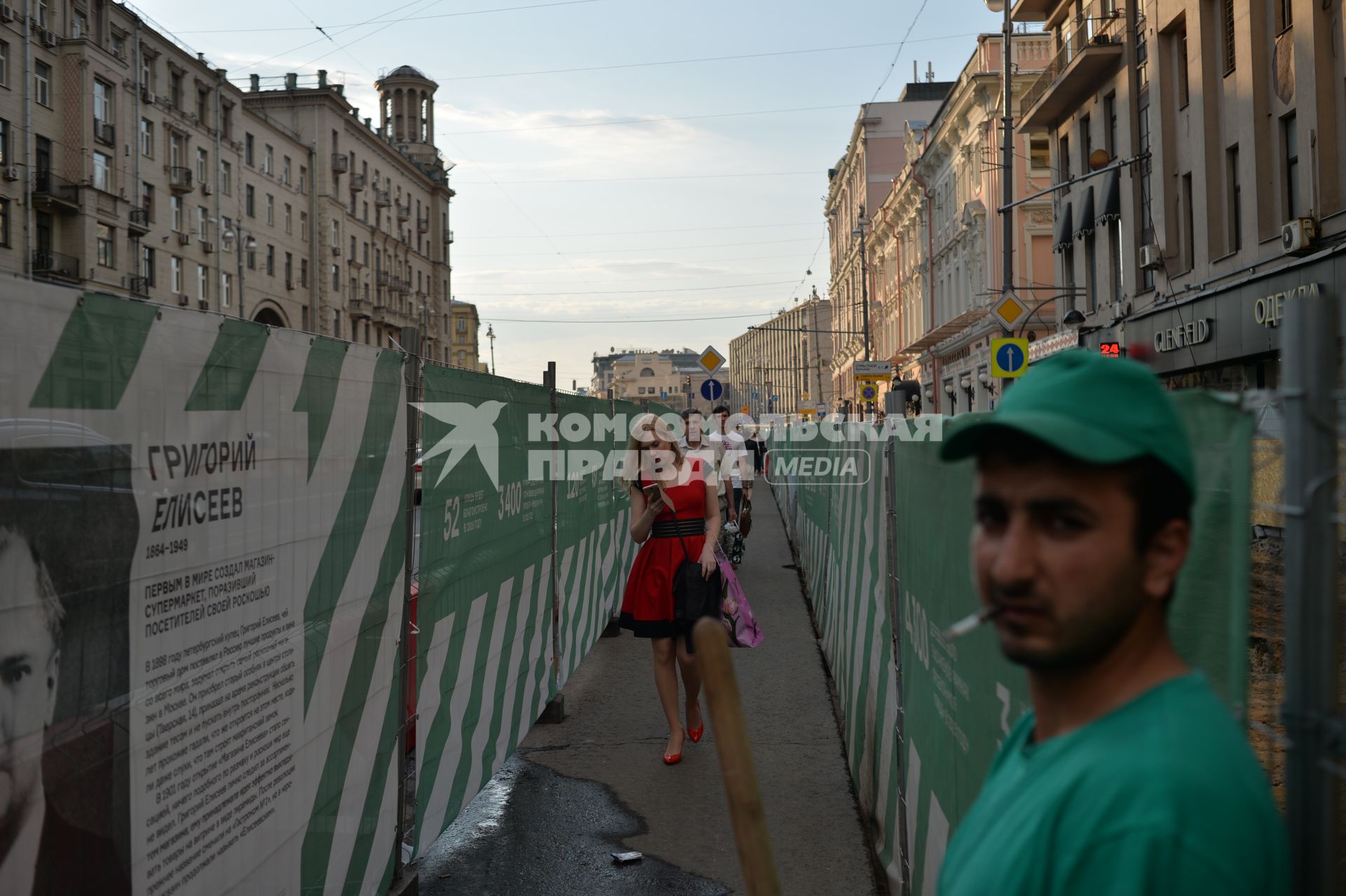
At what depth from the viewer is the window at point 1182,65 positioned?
84.9ft

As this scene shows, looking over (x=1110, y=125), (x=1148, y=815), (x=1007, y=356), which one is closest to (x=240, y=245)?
(x=1110, y=125)

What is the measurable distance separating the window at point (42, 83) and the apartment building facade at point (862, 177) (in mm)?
41051

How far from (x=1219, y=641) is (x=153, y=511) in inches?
84.6

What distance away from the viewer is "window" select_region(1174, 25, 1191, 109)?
84.9 feet

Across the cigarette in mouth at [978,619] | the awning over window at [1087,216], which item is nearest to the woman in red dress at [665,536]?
the cigarette in mouth at [978,619]

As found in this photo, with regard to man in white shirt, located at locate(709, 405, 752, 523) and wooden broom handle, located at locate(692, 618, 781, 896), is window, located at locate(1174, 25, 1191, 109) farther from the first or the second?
wooden broom handle, located at locate(692, 618, 781, 896)

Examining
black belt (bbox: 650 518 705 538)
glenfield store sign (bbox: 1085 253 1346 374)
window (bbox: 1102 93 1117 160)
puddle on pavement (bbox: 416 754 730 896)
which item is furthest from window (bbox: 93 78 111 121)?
puddle on pavement (bbox: 416 754 730 896)

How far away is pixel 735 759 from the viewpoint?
1438 mm

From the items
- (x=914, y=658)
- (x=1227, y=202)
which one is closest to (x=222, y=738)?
(x=914, y=658)

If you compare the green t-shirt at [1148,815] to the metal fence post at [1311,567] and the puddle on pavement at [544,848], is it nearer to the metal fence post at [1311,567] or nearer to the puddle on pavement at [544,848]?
the metal fence post at [1311,567]

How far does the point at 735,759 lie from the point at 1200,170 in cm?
2614

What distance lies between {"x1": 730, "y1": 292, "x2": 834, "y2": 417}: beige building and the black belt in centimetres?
7520

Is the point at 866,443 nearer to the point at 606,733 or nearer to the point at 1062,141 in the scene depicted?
the point at 606,733

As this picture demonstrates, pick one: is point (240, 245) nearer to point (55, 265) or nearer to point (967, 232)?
point (55, 265)
